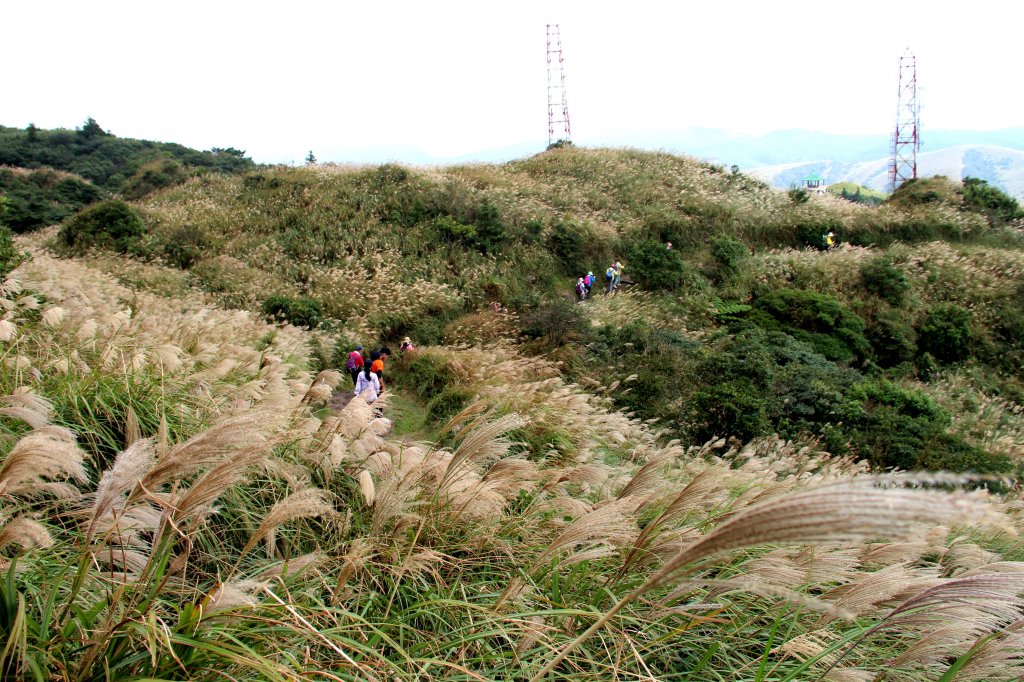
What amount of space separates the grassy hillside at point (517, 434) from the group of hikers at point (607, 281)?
522 mm

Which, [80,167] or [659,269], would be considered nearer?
[659,269]

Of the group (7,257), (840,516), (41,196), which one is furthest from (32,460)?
(41,196)

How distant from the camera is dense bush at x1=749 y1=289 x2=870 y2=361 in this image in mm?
12344

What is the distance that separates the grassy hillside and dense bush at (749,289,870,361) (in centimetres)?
7

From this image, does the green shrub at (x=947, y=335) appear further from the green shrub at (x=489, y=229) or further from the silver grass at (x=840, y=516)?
the silver grass at (x=840, y=516)

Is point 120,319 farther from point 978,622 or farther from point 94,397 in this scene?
point 978,622

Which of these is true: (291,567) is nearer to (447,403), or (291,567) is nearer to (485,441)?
(485,441)

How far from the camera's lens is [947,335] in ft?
44.1

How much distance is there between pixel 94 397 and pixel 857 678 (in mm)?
3894

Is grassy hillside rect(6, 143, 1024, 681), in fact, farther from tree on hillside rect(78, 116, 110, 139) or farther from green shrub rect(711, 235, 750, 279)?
tree on hillside rect(78, 116, 110, 139)

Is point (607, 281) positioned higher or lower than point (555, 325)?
higher

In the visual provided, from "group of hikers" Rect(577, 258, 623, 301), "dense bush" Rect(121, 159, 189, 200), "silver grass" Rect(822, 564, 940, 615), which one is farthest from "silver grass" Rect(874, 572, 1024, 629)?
"dense bush" Rect(121, 159, 189, 200)

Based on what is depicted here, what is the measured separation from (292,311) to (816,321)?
1150 cm

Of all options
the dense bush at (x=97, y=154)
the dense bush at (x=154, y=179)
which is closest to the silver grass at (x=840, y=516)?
the dense bush at (x=154, y=179)
